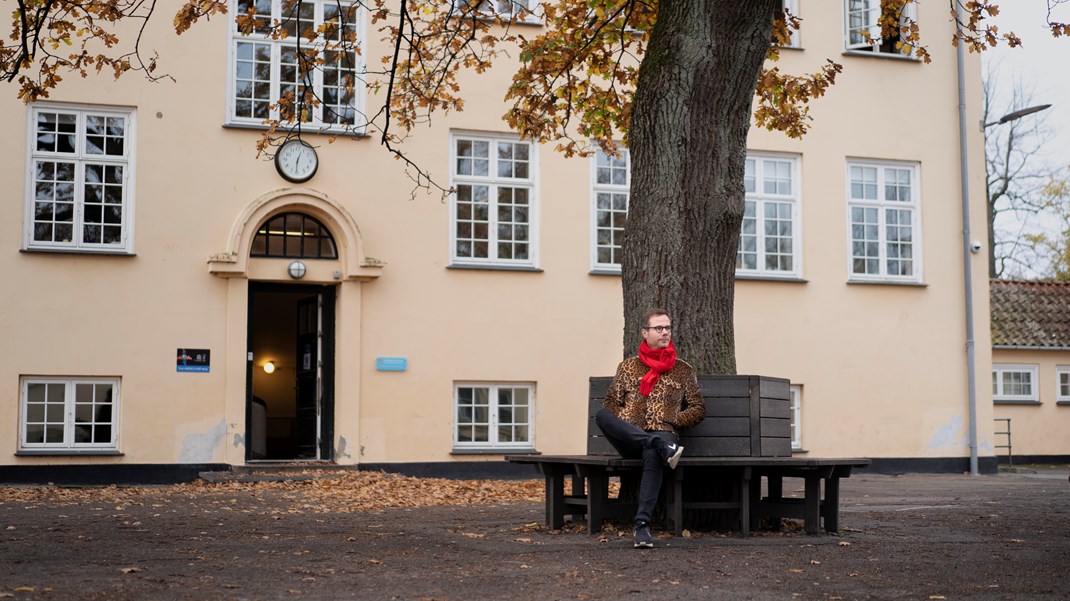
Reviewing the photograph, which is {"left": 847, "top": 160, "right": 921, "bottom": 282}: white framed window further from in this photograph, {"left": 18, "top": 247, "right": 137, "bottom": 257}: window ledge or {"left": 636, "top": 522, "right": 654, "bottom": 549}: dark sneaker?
{"left": 636, "top": 522, "right": 654, "bottom": 549}: dark sneaker

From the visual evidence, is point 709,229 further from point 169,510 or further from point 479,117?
point 479,117

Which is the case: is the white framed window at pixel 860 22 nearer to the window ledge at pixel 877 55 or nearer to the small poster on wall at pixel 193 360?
the window ledge at pixel 877 55

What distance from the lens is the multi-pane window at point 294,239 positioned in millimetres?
18750

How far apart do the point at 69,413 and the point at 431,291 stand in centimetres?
509

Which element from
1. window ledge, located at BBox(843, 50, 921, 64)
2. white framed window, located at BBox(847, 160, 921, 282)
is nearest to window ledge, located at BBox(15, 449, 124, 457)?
white framed window, located at BBox(847, 160, 921, 282)

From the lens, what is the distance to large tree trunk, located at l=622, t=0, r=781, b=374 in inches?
416

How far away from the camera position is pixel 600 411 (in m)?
9.86

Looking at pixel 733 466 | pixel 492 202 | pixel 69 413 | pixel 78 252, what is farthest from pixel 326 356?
pixel 733 466

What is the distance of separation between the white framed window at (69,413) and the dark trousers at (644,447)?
9981 millimetres

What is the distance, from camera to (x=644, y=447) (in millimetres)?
9570

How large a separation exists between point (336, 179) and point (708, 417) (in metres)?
9.96

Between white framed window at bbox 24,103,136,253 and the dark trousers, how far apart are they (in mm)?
10277

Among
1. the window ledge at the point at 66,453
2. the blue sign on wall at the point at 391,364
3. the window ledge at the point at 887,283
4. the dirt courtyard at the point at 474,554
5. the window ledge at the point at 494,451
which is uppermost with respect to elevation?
the window ledge at the point at 887,283

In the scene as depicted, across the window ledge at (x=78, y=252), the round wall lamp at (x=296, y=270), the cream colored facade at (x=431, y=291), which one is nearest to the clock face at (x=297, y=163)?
the cream colored facade at (x=431, y=291)
